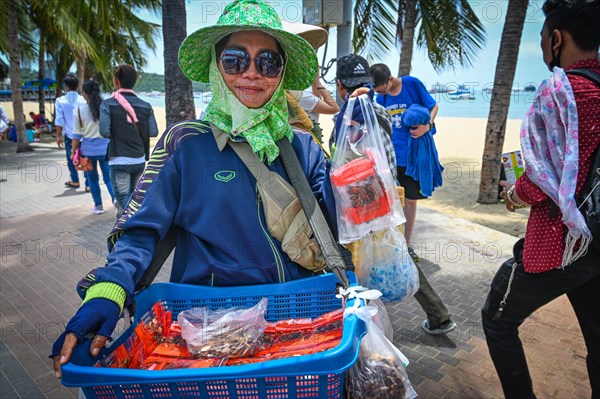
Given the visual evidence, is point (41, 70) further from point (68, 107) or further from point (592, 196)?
point (592, 196)

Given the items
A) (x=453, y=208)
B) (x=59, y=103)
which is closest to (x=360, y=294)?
(x=453, y=208)

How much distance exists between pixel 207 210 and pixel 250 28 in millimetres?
757

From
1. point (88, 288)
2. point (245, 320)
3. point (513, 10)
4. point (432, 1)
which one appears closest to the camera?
point (88, 288)

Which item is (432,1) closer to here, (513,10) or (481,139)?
(513,10)

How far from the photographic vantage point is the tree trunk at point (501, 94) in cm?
767

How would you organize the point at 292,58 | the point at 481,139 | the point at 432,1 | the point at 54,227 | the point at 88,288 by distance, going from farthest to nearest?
the point at 481,139
the point at 432,1
the point at 54,227
the point at 292,58
the point at 88,288

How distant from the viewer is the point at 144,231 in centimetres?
168

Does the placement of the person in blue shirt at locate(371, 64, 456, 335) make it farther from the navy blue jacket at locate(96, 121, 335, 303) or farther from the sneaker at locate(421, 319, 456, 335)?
the navy blue jacket at locate(96, 121, 335, 303)

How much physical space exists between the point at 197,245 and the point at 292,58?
3.20 ft

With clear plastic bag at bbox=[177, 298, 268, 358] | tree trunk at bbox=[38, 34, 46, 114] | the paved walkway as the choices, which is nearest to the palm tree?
the paved walkway

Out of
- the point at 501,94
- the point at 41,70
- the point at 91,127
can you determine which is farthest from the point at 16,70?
the point at 501,94

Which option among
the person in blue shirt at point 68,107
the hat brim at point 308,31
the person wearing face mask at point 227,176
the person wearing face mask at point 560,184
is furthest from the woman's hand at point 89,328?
the person in blue shirt at point 68,107

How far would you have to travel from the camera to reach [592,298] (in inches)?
85.7

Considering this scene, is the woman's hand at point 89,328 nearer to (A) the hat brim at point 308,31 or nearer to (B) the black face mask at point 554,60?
(B) the black face mask at point 554,60
